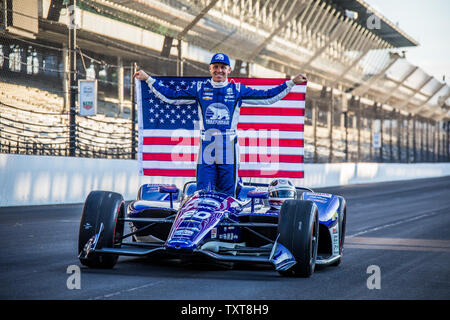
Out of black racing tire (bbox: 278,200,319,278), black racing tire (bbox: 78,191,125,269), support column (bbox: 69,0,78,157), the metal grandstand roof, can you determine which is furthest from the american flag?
the metal grandstand roof

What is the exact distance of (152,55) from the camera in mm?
23250

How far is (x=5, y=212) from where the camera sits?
1422 centimetres

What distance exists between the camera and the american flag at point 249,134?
30.1 ft

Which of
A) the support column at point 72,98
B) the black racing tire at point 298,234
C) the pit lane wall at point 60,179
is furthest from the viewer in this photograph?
the support column at point 72,98

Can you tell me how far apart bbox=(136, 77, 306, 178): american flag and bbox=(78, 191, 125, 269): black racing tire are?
1.98m

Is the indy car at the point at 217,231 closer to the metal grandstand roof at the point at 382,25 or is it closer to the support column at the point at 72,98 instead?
the support column at the point at 72,98

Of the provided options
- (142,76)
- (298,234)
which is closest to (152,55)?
(142,76)

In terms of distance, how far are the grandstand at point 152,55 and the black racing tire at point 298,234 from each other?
10499mm

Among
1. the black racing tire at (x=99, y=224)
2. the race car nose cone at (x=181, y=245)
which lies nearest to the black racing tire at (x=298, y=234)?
the race car nose cone at (x=181, y=245)

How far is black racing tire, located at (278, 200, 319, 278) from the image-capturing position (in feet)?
22.2

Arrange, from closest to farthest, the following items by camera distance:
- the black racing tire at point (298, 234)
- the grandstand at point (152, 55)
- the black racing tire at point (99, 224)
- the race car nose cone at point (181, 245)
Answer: the race car nose cone at point (181, 245), the black racing tire at point (298, 234), the black racing tire at point (99, 224), the grandstand at point (152, 55)

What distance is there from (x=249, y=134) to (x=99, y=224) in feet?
9.36

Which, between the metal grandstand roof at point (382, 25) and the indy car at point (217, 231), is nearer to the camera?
the indy car at point (217, 231)
